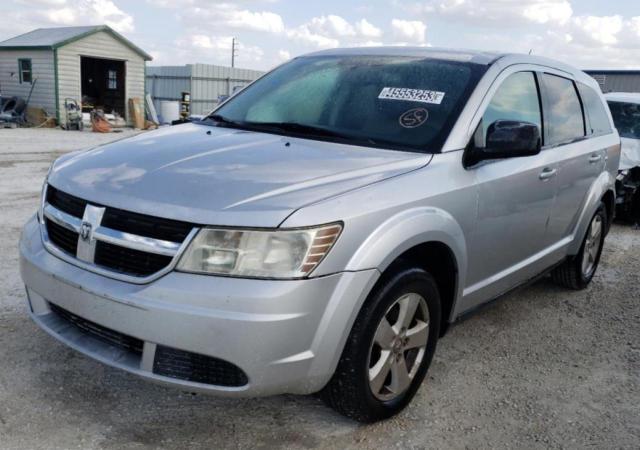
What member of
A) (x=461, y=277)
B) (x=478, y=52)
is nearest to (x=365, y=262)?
(x=461, y=277)

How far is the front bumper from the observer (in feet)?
7.21

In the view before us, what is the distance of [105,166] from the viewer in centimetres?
276

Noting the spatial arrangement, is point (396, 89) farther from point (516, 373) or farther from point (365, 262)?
point (516, 373)

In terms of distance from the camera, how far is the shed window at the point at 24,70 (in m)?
22.1

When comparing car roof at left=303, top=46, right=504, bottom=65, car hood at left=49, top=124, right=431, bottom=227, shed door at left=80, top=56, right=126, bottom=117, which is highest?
car roof at left=303, top=46, right=504, bottom=65

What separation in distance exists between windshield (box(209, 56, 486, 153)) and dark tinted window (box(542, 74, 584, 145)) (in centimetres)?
92

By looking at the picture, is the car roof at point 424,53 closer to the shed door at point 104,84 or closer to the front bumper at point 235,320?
the front bumper at point 235,320

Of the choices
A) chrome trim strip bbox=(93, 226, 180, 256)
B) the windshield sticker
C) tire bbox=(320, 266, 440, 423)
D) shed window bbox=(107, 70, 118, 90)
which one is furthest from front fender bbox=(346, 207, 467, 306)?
shed window bbox=(107, 70, 118, 90)

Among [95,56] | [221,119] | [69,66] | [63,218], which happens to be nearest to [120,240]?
[63,218]

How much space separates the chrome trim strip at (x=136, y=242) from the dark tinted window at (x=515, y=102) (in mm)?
1792

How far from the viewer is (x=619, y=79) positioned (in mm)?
29078

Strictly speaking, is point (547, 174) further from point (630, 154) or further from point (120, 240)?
point (630, 154)

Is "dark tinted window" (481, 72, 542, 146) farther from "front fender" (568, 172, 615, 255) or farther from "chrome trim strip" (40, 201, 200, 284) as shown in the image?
"chrome trim strip" (40, 201, 200, 284)

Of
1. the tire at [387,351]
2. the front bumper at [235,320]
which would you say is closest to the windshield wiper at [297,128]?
the tire at [387,351]
